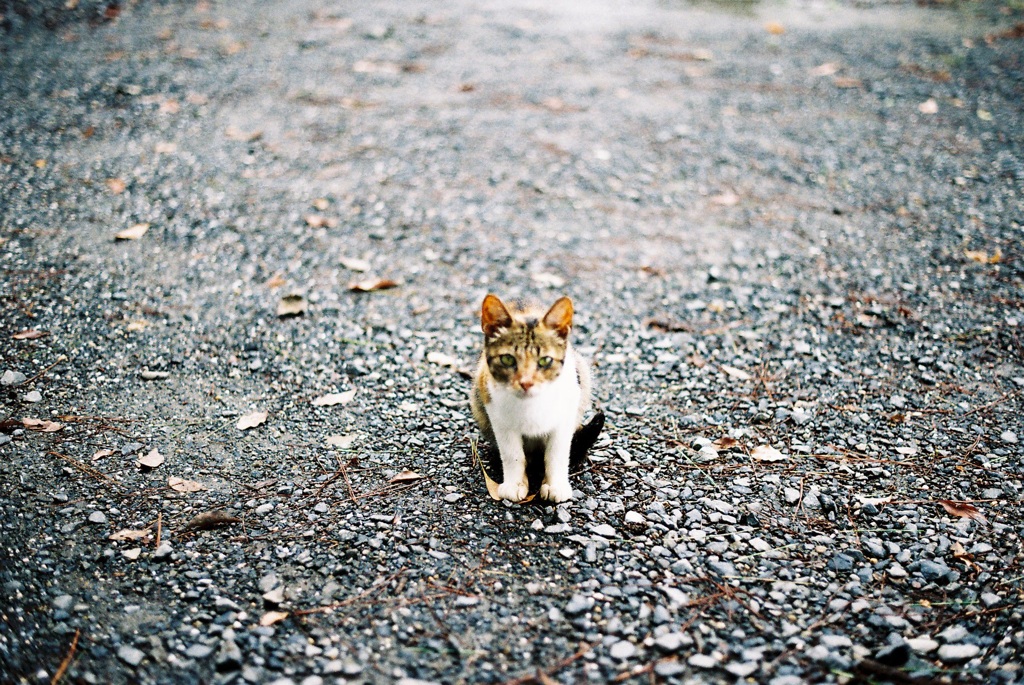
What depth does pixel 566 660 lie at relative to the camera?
2.80 m

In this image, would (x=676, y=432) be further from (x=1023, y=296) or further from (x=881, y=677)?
(x=1023, y=296)

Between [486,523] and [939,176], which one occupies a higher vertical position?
[939,176]

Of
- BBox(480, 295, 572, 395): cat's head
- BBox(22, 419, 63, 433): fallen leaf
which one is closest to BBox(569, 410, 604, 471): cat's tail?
BBox(480, 295, 572, 395): cat's head

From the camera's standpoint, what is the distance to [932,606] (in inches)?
119

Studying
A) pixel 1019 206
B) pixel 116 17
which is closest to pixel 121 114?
pixel 116 17

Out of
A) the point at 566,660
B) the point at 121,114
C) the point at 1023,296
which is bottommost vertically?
the point at 566,660

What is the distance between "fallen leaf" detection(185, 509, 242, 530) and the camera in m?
3.39

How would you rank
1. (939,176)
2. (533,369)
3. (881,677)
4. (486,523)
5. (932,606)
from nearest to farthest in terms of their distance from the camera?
1. (881,677)
2. (932,606)
3. (533,369)
4. (486,523)
5. (939,176)

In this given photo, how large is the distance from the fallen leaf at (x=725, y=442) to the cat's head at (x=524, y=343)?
3.69 ft

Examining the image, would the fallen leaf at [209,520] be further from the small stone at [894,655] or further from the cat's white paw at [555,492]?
the small stone at [894,655]

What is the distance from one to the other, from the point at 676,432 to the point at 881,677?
5.26 feet

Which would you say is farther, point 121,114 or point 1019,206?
point 121,114

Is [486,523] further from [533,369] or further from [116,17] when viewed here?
[116,17]

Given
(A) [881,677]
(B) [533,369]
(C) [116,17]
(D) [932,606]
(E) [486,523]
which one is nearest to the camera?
(A) [881,677]
